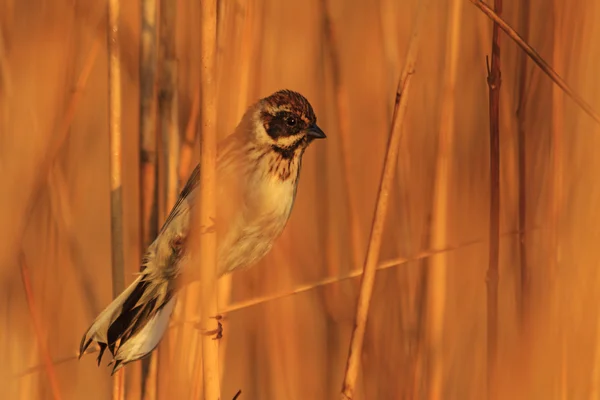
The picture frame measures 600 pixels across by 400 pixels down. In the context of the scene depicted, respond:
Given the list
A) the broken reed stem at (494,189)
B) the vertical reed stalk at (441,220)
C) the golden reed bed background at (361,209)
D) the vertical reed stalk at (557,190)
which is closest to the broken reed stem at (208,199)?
the golden reed bed background at (361,209)

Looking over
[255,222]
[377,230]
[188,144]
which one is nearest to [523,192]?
[377,230]

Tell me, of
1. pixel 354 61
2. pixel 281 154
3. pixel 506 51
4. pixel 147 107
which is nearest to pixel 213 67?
pixel 147 107

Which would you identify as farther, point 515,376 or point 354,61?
point 354,61

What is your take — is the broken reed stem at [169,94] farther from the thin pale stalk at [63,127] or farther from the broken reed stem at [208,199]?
the broken reed stem at [208,199]

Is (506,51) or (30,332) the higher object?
(506,51)

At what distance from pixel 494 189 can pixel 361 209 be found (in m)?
0.96

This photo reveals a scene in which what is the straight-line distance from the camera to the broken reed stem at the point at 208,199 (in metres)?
1.17

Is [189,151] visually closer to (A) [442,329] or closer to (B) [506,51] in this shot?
(A) [442,329]

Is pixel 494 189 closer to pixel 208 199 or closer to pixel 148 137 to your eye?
pixel 208 199

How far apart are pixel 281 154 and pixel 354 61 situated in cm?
73

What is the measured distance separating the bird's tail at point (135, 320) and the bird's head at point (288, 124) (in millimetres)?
417

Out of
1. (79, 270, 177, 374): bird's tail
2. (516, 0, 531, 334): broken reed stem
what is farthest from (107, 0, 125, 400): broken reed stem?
(516, 0, 531, 334): broken reed stem

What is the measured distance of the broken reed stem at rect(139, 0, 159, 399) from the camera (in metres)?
1.59

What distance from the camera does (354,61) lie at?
2424 millimetres
